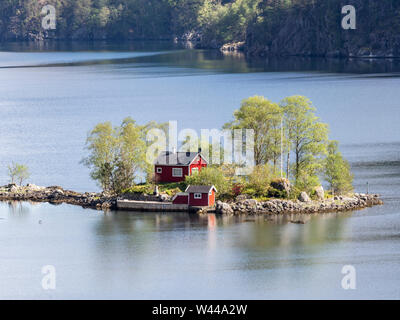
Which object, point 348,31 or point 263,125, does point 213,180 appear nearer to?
point 263,125

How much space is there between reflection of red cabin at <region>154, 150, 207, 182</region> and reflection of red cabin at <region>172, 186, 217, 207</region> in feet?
9.43

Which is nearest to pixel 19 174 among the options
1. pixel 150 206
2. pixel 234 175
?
pixel 150 206

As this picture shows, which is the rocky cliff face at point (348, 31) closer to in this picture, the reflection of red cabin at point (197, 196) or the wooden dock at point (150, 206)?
the reflection of red cabin at point (197, 196)

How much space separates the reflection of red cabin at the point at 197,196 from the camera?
196 ft

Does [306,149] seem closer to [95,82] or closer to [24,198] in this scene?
[24,198]

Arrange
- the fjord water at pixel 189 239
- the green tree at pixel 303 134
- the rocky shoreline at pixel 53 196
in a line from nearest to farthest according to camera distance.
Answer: the fjord water at pixel 189 239 → the rocky shoreline at pixel 53 196 → the green tree at pixel 303 134

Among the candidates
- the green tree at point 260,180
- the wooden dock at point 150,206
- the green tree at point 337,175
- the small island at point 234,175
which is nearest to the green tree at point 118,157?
the small island at point 234,175

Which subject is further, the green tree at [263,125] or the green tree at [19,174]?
the green tree at [19,174]

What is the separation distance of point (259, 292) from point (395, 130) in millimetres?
52717

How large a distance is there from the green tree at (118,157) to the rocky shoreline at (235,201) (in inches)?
52.5

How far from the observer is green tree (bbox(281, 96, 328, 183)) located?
63.8 metres

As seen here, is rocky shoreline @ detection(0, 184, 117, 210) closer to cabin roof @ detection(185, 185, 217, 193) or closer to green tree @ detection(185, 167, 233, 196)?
cabin roof @ detection(185, 185, 217, 193)

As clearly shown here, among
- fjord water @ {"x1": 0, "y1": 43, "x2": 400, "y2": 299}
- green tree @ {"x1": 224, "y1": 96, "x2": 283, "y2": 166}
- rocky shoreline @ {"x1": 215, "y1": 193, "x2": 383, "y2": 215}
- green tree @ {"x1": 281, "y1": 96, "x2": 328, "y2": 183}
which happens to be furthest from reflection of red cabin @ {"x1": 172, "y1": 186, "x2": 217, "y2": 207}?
green tree @ {"x1": 281, "y1": 96, "x2": 328, "y2": 183}

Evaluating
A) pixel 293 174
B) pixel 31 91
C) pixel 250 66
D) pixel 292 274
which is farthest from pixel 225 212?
pixel 250 66
